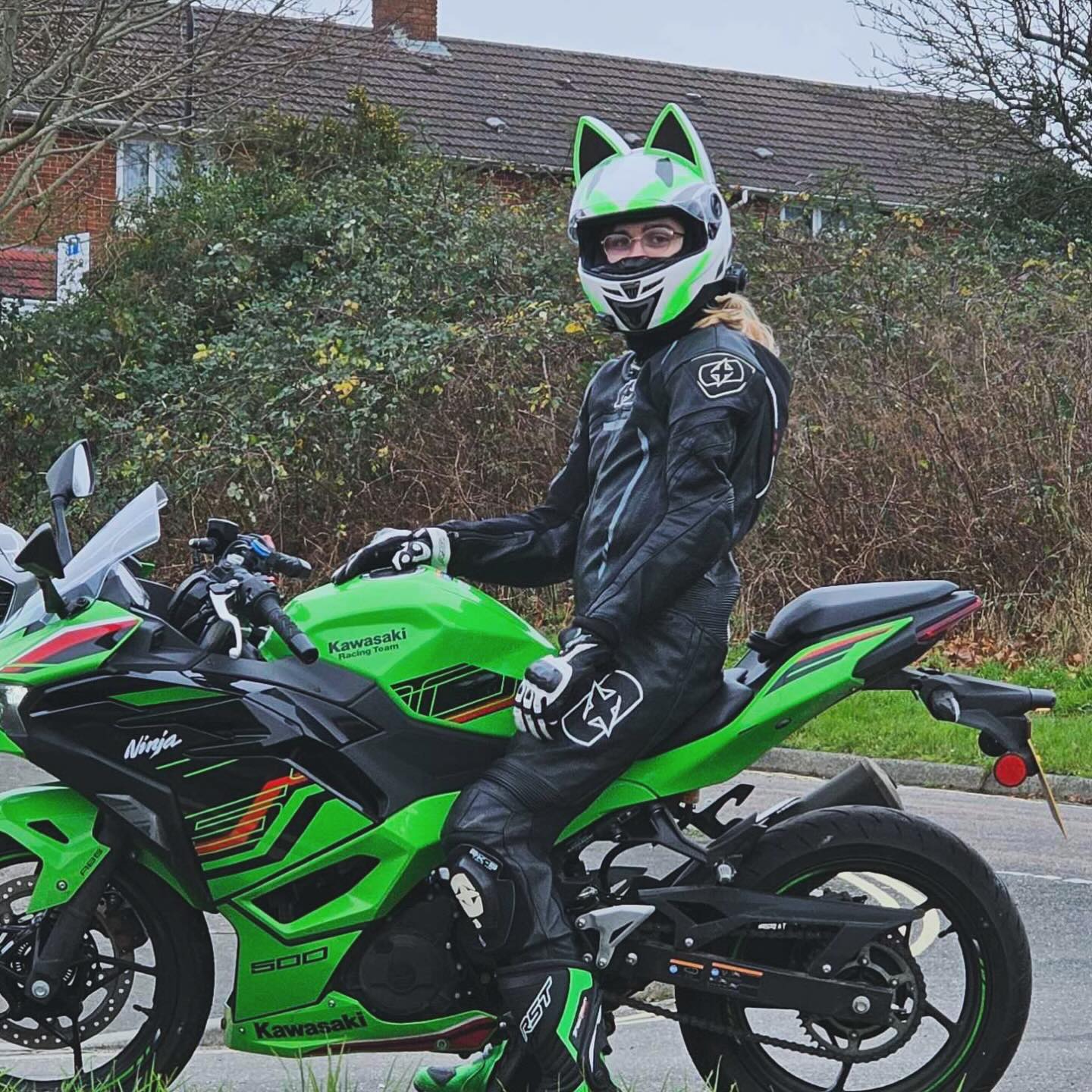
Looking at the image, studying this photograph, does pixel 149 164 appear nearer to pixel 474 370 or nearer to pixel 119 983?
pixel 474 370

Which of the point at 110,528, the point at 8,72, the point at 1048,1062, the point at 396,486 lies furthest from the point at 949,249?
the point at 110,528

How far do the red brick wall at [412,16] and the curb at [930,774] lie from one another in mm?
25243

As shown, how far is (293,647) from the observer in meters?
3.56

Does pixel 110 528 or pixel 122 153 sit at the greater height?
pixel 122 153

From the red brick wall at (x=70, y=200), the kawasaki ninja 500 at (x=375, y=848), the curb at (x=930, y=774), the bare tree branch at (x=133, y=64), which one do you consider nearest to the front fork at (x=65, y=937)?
the kawasaki ninja 500 at (x=375, y=848)

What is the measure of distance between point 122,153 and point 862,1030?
771 inches

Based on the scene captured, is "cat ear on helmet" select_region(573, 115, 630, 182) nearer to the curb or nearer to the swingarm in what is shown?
the swingarm

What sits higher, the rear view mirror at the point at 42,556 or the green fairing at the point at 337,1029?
the rear view mirror at the point at 42,556

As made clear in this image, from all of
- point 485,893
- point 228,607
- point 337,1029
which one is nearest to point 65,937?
point 337,1029

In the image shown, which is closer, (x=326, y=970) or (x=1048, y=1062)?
(x=326, y=970)

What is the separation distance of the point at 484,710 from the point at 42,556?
968 mm

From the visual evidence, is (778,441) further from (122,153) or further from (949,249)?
(122,153)

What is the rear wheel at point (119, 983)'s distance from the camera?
12.4 ft

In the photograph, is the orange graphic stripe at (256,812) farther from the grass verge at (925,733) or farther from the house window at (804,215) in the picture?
the house window at (804,215)
